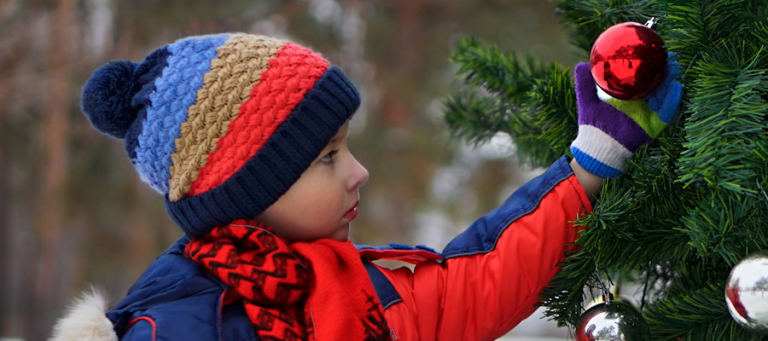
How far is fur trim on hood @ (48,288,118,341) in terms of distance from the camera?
0.78m

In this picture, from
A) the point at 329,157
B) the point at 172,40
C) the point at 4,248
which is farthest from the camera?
the point at 4,248

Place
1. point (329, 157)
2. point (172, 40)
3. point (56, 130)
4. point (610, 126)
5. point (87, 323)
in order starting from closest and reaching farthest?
1. point (610, 126)
2. point (87, 323)
3. point (329, 157)
4. point (172, 40)
5. point (56, 130)

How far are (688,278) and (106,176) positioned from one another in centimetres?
416

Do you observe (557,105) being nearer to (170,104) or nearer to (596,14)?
(596,14)

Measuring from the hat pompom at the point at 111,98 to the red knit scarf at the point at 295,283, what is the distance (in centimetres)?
23

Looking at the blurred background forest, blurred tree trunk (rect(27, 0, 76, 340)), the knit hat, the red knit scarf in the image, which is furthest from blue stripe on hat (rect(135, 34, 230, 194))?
blurred tree trunk (rect(27, 0, 76, 340))

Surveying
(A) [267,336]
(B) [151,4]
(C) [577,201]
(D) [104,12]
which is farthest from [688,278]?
(D) [104,12]

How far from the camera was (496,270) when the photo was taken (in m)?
0.79

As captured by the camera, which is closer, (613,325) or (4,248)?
(613,325)

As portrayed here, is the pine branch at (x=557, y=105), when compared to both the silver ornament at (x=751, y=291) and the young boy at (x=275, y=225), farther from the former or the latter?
the silver ornament at (x=751, y=291)

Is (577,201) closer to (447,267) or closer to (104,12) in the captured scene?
(447,267)

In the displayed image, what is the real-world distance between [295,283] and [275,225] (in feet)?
0.36

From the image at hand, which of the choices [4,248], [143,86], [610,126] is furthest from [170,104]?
[4,248]

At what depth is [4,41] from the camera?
3.79 m
